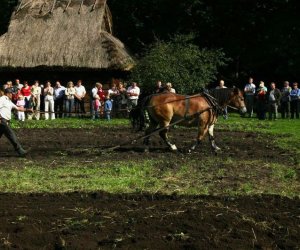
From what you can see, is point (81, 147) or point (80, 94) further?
point (80, 94)

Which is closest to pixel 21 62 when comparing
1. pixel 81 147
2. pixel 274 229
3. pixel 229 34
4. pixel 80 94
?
pixel 80 94

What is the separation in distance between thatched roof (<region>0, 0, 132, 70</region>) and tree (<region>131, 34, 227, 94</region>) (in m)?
2.63

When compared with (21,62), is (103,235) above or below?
below

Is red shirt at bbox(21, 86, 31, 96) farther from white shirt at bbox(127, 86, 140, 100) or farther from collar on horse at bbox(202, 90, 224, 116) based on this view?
collar on horse at bbox(202, 90, 224, 116)

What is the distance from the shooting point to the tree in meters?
29.9

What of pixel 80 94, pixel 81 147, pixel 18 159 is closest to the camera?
pixel 18 159

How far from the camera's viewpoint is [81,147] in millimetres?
17609

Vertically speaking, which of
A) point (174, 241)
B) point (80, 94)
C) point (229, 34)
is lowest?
point (174, 241)

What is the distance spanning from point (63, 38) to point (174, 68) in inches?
278

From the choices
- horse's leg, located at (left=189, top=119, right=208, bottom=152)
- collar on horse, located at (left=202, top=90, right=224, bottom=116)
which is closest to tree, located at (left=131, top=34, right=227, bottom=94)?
collar on horse, located at (left=202, top=90, right=224, bottom=116)

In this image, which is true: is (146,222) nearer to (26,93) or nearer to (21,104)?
(21,104)

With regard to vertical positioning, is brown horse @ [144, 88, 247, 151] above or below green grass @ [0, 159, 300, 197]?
above

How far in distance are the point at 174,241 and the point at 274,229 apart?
4.56ft

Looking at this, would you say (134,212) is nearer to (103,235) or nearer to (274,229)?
(103,235)
